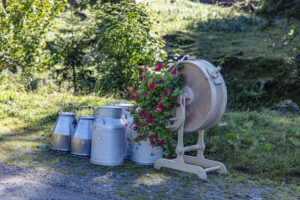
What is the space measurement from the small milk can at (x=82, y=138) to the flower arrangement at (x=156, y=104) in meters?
0.82

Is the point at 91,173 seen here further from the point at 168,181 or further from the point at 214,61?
the point at 214,61

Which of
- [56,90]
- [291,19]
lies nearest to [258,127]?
[291,19]

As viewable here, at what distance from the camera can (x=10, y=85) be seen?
9492 mm

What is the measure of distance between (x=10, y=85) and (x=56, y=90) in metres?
1.28

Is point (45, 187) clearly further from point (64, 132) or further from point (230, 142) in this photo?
point (230, 142)

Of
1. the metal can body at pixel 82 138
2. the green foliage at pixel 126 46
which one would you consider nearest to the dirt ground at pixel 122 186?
the metal can body at pixel 82 138

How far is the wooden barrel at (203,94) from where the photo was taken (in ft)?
13.7

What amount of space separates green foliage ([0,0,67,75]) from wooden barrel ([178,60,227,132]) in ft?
21.0

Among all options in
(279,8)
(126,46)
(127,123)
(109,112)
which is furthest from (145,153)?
(279,8)

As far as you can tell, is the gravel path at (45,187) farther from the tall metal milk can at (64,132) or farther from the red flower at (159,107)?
the red flower at (159,107)

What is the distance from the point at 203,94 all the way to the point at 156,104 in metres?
0.63

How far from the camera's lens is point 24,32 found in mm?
9516

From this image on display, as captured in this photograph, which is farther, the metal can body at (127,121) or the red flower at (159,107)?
the metal can body at (127,121)

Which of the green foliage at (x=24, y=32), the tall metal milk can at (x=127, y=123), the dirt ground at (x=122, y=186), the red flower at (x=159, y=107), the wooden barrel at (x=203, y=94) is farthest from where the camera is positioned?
the green foliage at (x=24, y=32)
